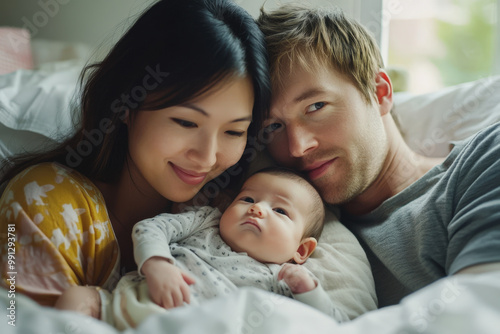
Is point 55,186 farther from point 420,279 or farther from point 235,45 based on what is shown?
point 420,279

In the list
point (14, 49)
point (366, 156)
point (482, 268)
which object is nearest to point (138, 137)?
point (366, 156)

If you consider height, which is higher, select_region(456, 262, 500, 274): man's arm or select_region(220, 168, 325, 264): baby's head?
select_region(456, 262, 500, 274): man's arm

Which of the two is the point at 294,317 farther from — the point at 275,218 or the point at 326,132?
the point at 326,132

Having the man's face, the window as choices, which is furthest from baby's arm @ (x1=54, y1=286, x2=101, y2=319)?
the window

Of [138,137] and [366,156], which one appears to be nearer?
[138,137]

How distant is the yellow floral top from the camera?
2.66 feet

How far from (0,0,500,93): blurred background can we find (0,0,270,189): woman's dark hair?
0.66m

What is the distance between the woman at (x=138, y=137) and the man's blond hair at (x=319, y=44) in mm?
101

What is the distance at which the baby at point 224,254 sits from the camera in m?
0.77

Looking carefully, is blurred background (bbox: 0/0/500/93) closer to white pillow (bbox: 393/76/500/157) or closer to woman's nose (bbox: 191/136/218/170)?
white pillow (bbox: 393/76/500/157)

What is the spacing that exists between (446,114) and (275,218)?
2.86 ft

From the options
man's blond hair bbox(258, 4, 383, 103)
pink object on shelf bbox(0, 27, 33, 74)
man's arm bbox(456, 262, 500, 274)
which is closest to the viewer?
man's arm bbox(456, 262, 500, 274)

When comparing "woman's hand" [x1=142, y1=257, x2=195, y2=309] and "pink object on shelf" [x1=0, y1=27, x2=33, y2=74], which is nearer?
"woman's hand" [x1=142, y1=257, x2=195, y2=309]

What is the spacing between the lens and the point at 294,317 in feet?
2.06
